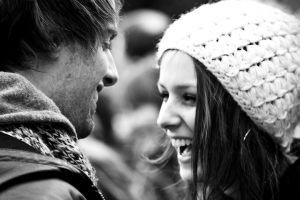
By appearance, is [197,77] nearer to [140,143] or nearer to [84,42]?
[84,42]

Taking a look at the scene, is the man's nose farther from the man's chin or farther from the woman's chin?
the woman's chin

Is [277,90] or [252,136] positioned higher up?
[277,90]

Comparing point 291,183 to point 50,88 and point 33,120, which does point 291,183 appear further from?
point 33,120

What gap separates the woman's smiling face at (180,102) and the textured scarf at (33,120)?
2.68 feet

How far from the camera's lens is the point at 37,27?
→ 254cm

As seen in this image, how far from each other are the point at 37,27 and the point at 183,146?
3.38 feet

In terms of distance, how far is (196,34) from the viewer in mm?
3160

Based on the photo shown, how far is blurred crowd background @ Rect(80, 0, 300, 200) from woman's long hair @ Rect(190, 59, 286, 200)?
0.68 m

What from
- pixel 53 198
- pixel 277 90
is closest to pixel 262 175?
pixel 277 90

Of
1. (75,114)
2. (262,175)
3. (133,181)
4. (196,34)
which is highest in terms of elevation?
(196,34)

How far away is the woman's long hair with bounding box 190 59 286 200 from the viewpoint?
3.08 metres

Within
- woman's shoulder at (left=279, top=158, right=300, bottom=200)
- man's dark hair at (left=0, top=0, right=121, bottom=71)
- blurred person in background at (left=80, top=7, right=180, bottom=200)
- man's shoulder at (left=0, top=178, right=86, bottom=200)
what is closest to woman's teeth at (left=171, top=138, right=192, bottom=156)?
woman's shoulder at (left=279, top=158, right=300, bottom=200)

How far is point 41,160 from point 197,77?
1.19 m

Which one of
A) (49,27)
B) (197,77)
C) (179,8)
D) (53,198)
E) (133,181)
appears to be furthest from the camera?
(179,8)
